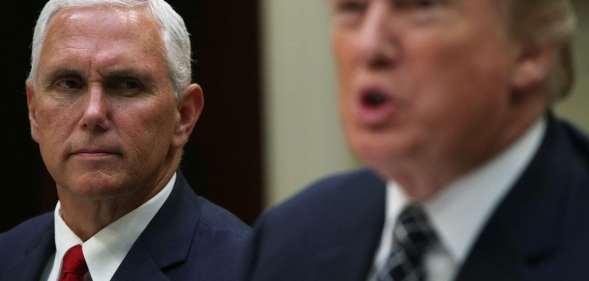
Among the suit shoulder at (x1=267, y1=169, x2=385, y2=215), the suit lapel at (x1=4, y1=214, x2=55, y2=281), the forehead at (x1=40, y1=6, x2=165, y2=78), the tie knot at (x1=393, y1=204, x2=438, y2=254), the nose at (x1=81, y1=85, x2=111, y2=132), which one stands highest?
the tie knot at (x1=393, y1=204, x2=438, y2=254)

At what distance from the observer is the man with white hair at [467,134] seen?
1314 millimetres

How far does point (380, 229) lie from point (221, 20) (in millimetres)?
2846

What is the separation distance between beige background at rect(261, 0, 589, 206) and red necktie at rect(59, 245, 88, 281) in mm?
1869

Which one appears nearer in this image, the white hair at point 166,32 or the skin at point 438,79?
the skin at point 438,79

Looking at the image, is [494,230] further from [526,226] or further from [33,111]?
[33,111]

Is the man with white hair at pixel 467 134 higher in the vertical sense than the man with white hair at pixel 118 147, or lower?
higher

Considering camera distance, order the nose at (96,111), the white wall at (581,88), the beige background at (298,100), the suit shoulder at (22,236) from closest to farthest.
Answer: the nose at (96,111), the suit shoulder at (22,236), the white wall at (581,88), the beige background at (298,100)

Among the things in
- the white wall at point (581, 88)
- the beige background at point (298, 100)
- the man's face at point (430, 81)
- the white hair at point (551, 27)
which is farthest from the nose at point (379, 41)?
the beige background at point (298, 100)

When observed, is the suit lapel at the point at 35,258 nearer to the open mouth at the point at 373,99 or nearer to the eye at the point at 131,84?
the eye at the point at 131,84

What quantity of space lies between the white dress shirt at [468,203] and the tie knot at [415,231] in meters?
0.01

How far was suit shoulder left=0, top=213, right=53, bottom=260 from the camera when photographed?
2.41 meters

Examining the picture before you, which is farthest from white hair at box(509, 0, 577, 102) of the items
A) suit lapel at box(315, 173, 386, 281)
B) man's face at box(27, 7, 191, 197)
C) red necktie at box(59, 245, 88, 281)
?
red necktie at box(59, 245, 88, 281)

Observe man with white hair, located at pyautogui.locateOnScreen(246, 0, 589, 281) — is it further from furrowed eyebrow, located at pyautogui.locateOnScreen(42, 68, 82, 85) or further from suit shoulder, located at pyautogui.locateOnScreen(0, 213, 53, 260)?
suit shoulder, located at pyautogui.locateOnScreen(0, 213, 53, 260)

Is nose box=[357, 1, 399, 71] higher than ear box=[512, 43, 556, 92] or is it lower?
higher
